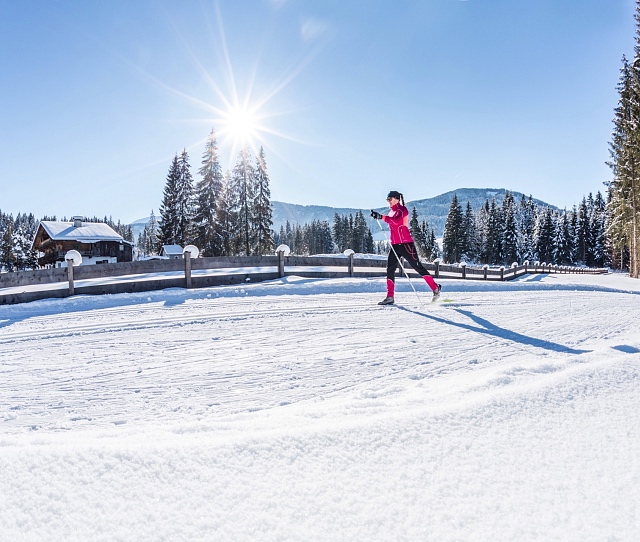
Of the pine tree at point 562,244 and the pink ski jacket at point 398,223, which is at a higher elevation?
the pine tree at point 562,244

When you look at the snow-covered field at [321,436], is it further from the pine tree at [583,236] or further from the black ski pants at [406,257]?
the pine tree at [583,236]

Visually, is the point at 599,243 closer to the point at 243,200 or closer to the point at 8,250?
the point at 243,200

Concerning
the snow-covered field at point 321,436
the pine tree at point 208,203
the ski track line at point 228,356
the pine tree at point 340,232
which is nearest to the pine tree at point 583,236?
the pine tree at point 340,232

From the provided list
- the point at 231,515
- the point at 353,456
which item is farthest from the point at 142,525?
the point at 353,456

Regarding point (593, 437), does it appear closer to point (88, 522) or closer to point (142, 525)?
point (142, 525)

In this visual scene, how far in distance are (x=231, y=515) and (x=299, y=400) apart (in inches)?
53.0

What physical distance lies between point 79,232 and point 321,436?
172 ft

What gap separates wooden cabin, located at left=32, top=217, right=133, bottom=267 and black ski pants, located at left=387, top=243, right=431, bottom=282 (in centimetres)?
4589

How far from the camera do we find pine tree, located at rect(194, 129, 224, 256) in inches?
1316

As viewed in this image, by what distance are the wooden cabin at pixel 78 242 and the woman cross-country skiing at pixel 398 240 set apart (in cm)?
4590

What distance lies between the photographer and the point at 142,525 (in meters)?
1.34

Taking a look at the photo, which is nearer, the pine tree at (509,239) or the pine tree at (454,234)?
the pine tree at (509,239)

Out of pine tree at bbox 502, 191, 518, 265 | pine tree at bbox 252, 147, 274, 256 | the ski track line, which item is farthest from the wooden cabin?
pine tree at bbox 502, 191, 518, 265

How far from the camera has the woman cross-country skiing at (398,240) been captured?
6.89 m
